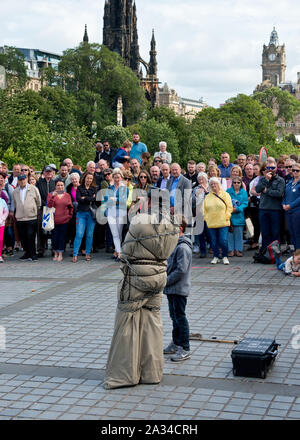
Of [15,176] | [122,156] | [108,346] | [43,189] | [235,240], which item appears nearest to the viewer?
[108,346]

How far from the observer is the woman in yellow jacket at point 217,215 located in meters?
15.6

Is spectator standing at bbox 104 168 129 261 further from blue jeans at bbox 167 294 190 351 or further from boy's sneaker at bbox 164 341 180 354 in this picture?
blue jeans at bbox 167 294 190 351

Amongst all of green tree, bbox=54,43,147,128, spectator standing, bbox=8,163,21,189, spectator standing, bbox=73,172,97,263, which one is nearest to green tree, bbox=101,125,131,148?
green tree, bbox=54,43,147,128

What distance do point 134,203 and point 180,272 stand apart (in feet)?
23.5

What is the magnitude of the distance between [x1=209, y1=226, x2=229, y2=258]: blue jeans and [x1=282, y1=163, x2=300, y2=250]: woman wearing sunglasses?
144 centimetres

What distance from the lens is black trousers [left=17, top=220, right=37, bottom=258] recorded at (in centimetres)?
1698

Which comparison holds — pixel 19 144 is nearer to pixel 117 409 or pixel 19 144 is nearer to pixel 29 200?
pixel 29 200

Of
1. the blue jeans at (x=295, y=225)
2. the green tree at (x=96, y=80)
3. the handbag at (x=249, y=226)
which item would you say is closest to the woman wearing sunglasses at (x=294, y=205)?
the blue jeans at (x=295, y=225)

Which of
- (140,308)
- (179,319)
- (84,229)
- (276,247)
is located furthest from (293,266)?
(140,308)

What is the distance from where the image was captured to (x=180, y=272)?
8.43 m

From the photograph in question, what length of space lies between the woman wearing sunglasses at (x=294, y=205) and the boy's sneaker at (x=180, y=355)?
6.37m

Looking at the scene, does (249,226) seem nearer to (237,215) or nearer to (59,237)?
(237,215)

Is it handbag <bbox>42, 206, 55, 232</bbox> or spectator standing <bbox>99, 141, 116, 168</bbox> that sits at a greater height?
spectator standing <bbox>99, 141, 116, 168</bbox>

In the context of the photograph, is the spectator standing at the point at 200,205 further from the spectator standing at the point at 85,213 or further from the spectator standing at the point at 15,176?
the spectator standing at the point at 15,176
